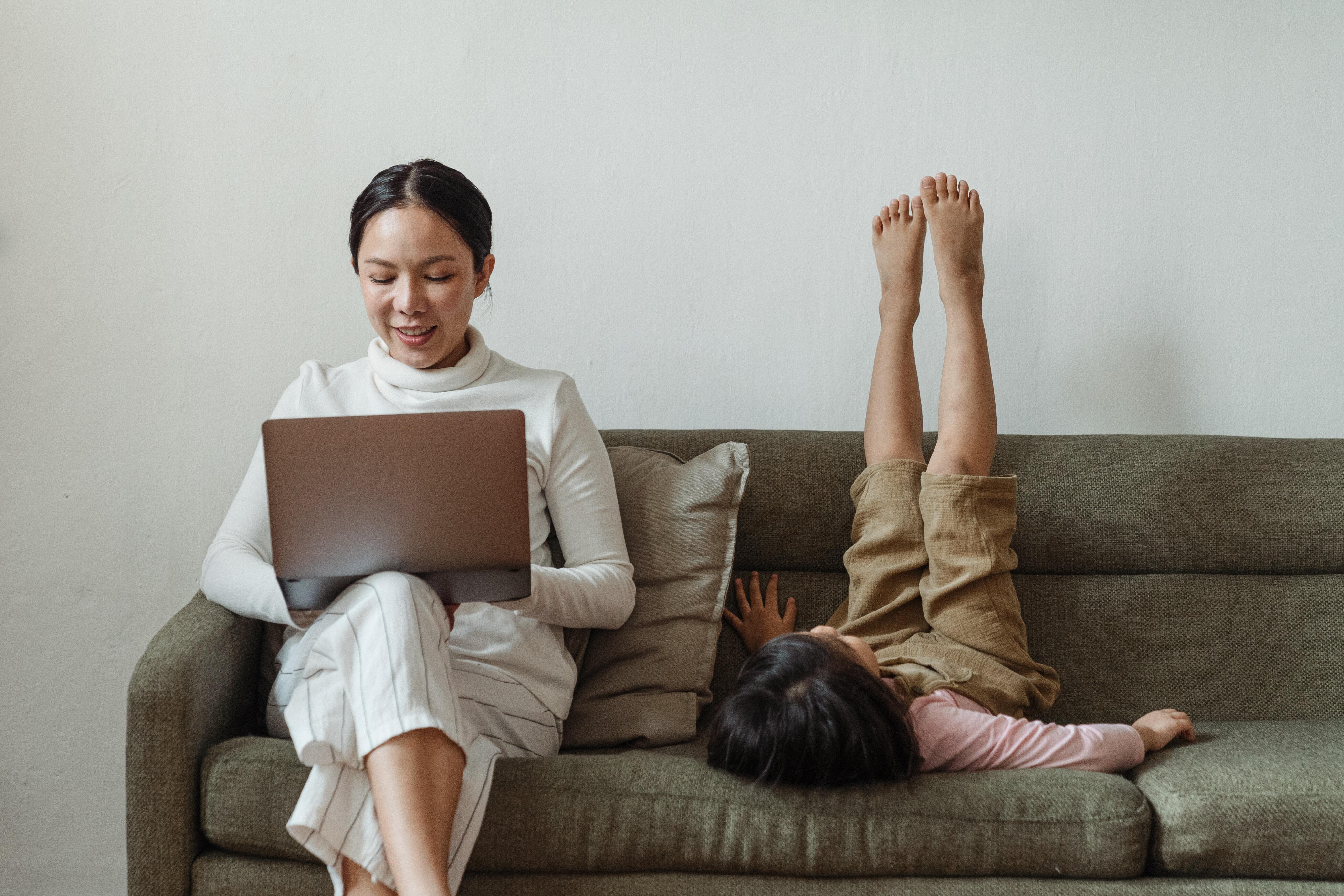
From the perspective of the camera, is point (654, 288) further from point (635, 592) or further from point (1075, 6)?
point (1075, 6)

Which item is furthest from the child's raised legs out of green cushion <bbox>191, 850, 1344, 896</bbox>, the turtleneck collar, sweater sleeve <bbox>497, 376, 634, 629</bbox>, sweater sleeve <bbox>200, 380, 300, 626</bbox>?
sweater sleeve <bbox>200, 380, 300, 626</bbox>

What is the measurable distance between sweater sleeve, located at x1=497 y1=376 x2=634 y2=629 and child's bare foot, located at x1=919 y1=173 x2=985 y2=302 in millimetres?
713

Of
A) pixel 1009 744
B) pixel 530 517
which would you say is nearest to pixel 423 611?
pixel 530 517

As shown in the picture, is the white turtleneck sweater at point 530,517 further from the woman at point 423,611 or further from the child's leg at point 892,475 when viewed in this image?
the child's leg at point 892,475

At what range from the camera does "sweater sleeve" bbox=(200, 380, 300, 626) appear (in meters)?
1.37

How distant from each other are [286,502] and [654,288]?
106 cm

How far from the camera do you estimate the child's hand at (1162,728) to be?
1448 mm

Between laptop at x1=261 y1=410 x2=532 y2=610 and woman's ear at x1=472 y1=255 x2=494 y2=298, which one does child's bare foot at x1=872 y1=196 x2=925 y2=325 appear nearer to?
woman's ear at x1=472 y1=255 x2=494 y2=298

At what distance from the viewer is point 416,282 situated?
59.0 inches

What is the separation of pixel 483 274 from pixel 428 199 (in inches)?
6.3

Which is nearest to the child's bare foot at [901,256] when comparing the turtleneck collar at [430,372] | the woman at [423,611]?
the woman at [423,611]

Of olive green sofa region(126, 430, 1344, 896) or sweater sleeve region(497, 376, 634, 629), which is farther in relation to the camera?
sweater sleeve region(497, 376, 634, 629)

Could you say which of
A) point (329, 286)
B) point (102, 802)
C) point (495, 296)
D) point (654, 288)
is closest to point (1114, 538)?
point (654, 288)

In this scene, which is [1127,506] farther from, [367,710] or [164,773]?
[164,773]
